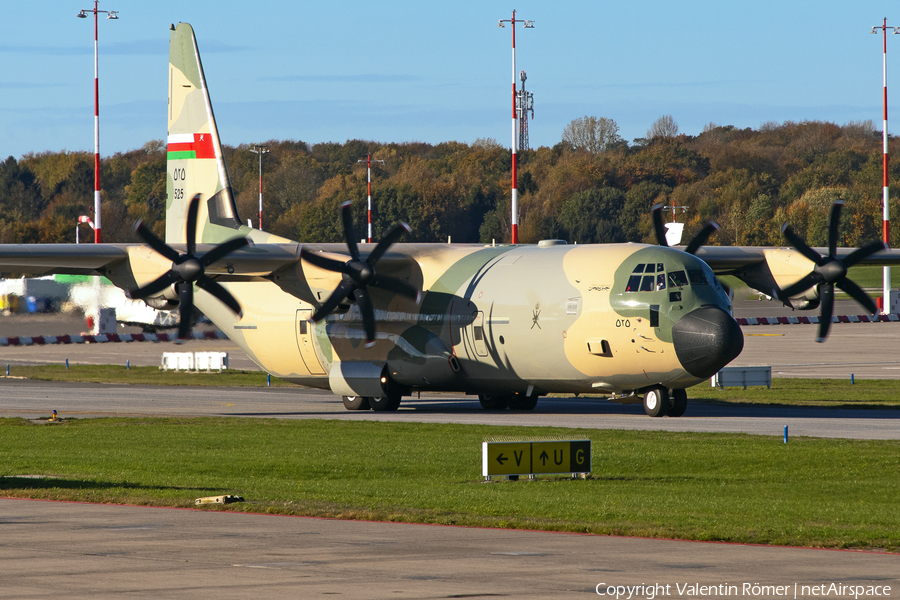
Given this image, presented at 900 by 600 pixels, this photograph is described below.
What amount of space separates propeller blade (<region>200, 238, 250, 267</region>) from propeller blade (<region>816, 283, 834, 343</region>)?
49.2 feet

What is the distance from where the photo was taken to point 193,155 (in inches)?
1542

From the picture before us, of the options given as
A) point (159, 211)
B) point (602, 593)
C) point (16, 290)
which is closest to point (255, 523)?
point (602, 593)

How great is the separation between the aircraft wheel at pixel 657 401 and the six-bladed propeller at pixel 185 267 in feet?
35.4

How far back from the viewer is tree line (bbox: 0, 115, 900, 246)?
117062mm

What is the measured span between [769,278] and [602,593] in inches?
1054

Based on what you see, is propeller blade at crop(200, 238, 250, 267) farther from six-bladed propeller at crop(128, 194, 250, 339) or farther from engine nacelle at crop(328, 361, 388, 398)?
engine nacelle at crop(328, 361, 388, 398)

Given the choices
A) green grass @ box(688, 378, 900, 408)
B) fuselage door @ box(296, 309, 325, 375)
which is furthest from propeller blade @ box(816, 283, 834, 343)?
fuselage door @ box(296, 309, 325, 375)

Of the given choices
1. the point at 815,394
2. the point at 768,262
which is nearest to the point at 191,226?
the point at 768,262

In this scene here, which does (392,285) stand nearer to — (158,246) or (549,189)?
(158,246)

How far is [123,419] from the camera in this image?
3206 centimetres

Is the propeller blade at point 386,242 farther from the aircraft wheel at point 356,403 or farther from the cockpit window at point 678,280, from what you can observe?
the cockpit window at point 678,280

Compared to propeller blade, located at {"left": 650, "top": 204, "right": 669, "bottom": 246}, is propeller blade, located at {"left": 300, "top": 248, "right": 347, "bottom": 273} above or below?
below

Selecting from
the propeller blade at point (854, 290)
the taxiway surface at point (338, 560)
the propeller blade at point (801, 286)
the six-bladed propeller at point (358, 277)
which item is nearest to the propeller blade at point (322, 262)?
the six-bladed propeller at point (358, 277)

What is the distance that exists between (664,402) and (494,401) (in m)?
5.90
